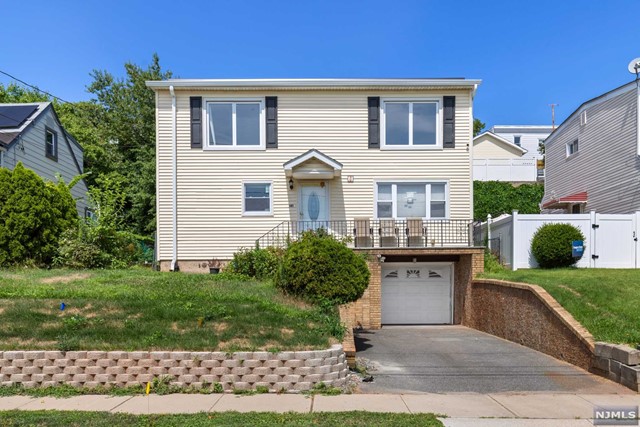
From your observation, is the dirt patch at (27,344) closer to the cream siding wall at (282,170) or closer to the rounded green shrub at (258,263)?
the rounded green shrub at (258,263)

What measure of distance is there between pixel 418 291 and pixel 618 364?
26.3ft

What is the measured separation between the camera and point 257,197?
596 inches

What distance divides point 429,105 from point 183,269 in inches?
392

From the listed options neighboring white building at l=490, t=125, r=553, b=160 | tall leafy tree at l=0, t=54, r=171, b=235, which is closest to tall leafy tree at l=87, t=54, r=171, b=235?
tall leafy tree at l=0, t=54, r=171, b=235

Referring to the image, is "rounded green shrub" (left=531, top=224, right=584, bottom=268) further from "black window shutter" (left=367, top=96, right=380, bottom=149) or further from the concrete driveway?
"black window shutter" (left=367, top=96, right=380, bottom=149)

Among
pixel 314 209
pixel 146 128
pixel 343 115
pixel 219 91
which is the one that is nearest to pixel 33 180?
pixel 219 91

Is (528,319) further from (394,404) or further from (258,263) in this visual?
(258,263)

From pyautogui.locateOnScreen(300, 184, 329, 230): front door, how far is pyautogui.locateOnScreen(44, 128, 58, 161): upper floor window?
40.5 ft

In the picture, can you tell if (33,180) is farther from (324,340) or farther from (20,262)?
(324,340)

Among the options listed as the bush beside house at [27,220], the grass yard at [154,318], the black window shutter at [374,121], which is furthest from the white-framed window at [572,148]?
the bush beside house at [27,220]

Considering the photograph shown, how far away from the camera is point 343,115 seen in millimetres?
15234

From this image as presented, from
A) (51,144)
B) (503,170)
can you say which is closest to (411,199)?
(503,170)

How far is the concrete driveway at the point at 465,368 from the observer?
7414 mm

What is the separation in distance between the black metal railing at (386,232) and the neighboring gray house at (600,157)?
661 cm
